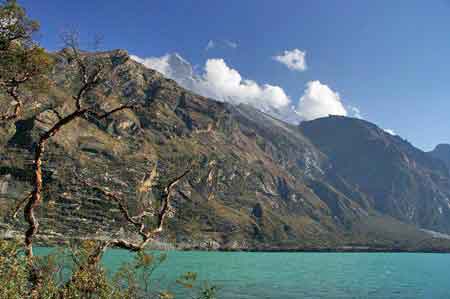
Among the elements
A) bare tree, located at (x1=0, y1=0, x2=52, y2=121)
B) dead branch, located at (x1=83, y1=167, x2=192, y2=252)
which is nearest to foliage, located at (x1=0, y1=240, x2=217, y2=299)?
dead branch, located at (x1=83, y1=167, x2=192, y2=252)

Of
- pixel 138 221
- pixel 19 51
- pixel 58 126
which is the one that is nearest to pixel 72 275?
pixel 138 221

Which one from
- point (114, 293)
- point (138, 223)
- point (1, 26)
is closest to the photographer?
point (114, 293)

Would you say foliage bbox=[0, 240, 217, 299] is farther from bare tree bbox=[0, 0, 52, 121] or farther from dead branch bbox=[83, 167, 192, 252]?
bare tree bbox=[0, 0, 52, 121]

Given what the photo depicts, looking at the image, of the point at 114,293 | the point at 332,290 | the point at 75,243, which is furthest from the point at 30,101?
the point at 332,290

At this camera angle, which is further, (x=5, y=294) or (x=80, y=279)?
(x=80, y=279)

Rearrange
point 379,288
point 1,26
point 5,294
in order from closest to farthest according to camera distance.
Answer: point 5,294
point 1,26
point 379,288

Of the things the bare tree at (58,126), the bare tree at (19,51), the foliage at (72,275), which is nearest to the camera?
the foliage at (72,275)

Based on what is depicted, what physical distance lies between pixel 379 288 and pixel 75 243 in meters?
129

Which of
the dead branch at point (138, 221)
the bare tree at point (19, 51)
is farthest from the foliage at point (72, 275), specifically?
the bare tree at point (19, 51)

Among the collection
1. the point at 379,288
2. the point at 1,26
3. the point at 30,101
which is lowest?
the point at 379,288

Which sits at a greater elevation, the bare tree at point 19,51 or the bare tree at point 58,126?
the bare tree at point 19,51

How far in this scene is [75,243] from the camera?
76.0 feet

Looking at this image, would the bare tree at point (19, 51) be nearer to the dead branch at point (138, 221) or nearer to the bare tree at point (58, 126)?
the bare tree at point (58, 126)

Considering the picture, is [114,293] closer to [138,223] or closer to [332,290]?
[138,223]
